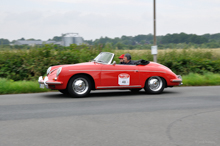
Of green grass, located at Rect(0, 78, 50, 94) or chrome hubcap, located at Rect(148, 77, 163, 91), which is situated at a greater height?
chrome hubcap, located at Rect(148, 77, 163, 91)

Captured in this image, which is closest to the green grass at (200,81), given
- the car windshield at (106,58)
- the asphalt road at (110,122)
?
the asphalt road at (110,122)

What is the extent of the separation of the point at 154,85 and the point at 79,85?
2464 millimetres

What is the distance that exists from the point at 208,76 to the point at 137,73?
21.0 feet

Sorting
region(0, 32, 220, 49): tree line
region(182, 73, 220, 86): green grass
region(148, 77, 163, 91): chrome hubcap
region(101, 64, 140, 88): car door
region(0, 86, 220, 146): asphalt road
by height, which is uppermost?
region(0, 32, 220, 49): tree line

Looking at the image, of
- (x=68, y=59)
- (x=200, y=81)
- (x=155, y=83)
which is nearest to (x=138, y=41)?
(x=68, y=59)

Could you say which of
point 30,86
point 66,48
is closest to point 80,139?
point 30,86

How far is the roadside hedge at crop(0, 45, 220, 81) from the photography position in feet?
46.7

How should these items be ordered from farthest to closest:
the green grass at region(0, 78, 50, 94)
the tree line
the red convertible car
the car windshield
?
1. the tree line
2. the green grass at region(0, 78, 50, 94)
3. the car windshield
4. the red convertible car

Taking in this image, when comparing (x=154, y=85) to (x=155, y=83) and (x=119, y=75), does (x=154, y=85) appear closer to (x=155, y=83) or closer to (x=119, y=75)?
(x=155, y=83)

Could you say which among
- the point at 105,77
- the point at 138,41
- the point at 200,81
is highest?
the point at 138,41

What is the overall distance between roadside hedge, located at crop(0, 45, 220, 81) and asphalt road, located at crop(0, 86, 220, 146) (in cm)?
599

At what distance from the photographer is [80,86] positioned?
28.5 ft

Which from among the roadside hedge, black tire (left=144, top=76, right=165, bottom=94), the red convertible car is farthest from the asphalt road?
the roadside hedge

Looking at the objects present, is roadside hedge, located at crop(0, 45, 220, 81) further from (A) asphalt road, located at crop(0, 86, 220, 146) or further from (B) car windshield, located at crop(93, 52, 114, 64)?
(A) asphalt road, located at crop(0, 86, 220, 146)
